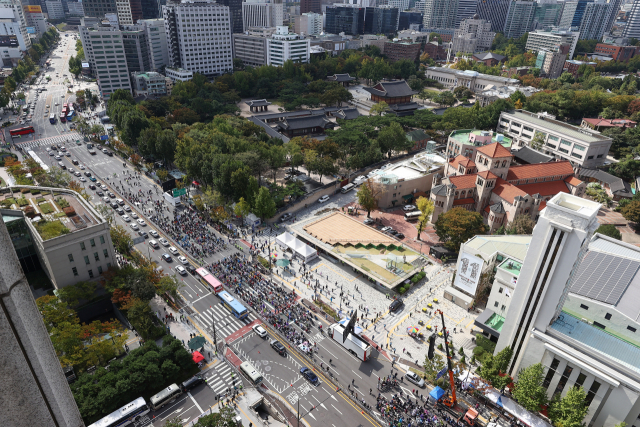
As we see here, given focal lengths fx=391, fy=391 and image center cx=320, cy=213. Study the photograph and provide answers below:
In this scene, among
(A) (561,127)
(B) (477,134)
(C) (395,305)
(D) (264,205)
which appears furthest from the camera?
(A) (561,127)

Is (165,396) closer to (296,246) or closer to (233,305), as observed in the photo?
(233,305)

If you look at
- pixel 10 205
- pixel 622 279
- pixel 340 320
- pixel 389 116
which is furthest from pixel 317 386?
pixel 389 116

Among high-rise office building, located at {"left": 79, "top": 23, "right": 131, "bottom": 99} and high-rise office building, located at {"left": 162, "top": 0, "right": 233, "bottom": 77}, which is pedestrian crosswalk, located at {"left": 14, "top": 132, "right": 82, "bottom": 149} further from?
high-rise office building, located at {"left": 162, "top": 0, "right": 233, "bottom": 77}

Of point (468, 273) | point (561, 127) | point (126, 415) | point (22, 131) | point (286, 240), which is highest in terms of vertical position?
point (561, 127)

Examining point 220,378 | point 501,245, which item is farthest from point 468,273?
point 220,378

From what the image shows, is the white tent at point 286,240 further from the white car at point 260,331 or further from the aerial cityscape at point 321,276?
the white car at point 260,331
